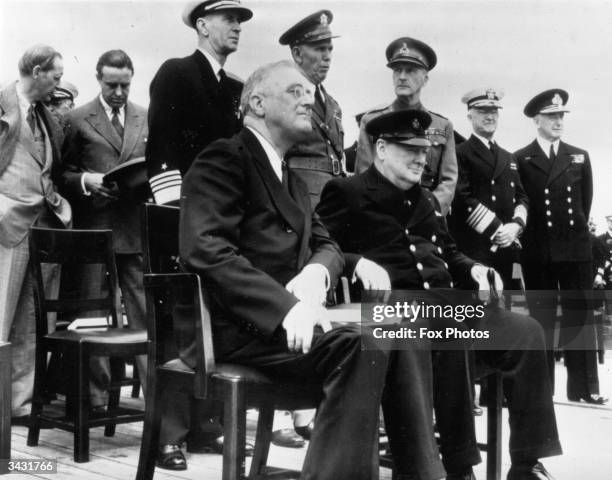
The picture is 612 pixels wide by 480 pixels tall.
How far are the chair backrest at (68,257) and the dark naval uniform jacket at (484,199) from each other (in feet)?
6.77

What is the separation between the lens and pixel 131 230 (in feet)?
13.5

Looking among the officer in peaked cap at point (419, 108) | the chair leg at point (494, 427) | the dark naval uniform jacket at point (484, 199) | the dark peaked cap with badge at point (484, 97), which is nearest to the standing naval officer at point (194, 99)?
the officer in peaked cap at point (419, 108)

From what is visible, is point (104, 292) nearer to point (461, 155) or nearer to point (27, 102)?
point (27, 102)

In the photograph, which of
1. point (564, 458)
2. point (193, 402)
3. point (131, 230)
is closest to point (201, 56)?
point (131, 230)

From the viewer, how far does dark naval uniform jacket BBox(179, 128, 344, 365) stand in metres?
2.20

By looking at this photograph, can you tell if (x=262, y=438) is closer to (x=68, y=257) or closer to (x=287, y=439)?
(x=287, y=439)

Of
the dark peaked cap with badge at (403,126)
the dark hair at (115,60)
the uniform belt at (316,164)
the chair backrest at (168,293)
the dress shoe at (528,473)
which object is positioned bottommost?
the dress shoe at (528,473)

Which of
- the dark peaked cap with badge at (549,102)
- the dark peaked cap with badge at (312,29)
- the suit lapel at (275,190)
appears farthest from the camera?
the dark peaked cap with badge at (549,102)

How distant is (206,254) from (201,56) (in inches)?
55.1

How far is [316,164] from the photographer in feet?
12.4

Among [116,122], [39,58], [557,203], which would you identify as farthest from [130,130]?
[557,203]

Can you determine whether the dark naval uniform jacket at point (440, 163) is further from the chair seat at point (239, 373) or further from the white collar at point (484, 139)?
the chair seat at point (239, 373)

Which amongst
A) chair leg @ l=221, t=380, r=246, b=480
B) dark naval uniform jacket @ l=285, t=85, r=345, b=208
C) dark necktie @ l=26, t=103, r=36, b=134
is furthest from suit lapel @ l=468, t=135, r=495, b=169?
chair leg @ l=221, t=380, r=246, b=480

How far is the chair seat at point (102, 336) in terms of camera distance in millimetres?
3285
